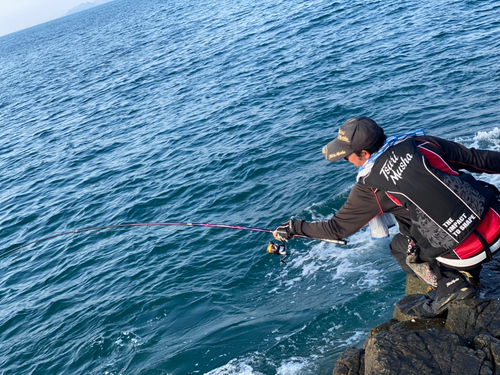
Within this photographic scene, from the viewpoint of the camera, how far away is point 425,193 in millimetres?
3773

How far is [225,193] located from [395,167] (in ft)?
26.4

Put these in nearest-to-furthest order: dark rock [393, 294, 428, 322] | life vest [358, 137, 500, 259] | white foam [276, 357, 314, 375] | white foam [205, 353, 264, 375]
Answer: life vest [358, 137, 500, 259], dark rock [393, 294, 428, 322], white foam [276, 357, 314, 375], white foam [205, 353, 264, 375]

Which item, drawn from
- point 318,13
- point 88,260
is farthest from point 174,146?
point 318,13

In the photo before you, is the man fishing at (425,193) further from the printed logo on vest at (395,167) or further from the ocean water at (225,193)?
the ocean water at (225,193)

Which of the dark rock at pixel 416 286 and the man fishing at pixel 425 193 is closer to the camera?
the man fishing at pixel 425 193

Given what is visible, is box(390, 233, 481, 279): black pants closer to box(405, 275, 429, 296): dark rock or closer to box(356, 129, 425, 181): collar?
box(405, 275, 429, 296): dark rock

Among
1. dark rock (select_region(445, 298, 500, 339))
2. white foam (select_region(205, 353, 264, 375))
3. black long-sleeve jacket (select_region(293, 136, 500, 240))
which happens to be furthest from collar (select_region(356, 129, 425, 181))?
white foam (select_region(205, 353, 264, 375))

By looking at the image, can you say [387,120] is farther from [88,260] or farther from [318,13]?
[318,13]

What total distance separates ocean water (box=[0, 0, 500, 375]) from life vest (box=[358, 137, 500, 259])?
2867 millimetres

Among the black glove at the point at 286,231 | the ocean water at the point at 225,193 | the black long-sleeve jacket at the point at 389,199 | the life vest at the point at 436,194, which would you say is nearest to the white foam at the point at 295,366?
the ocean water at the point at 225,193

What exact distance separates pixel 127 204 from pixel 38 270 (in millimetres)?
2739

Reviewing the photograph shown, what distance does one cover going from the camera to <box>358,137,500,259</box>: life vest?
3760 mm

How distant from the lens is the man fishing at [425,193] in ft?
12.4

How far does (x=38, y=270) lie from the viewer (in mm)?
10922
